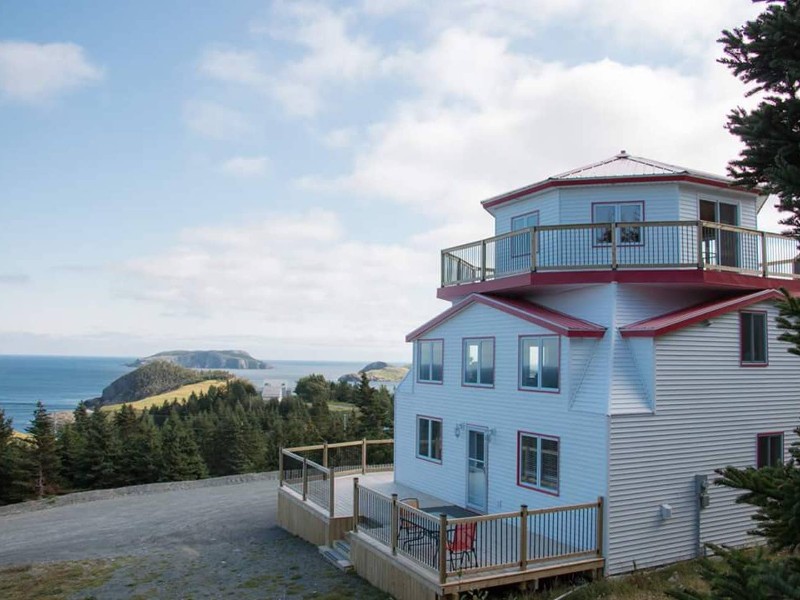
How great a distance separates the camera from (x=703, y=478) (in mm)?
13766

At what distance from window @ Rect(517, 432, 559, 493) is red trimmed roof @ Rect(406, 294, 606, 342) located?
2.37m

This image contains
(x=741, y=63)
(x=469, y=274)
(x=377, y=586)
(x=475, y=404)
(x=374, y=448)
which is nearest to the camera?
(x=741, y=63)

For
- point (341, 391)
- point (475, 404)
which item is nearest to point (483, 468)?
point (475, 404)

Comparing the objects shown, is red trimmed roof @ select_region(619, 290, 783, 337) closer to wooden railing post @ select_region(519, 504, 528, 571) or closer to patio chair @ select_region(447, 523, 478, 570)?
wooden railing post @ select_region(519, 504, 528, 571)

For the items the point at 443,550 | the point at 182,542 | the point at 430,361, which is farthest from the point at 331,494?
the point at 182,542

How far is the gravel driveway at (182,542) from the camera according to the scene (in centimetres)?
1405

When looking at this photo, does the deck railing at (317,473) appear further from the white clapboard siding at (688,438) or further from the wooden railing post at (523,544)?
the white clapboard siding at (688,438)

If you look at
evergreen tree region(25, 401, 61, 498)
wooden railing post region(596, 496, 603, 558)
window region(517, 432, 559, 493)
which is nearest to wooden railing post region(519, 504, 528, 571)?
wooden railing post region(596, 496, 603, 558)

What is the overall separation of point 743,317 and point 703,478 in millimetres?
3671

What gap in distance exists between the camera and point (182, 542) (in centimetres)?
1888

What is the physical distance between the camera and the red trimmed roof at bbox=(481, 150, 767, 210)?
52.7ft

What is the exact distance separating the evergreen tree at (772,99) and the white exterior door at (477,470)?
10559mm

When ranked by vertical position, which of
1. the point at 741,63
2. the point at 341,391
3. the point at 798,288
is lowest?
the point at 341,391

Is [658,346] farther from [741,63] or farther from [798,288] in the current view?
[741,63]
